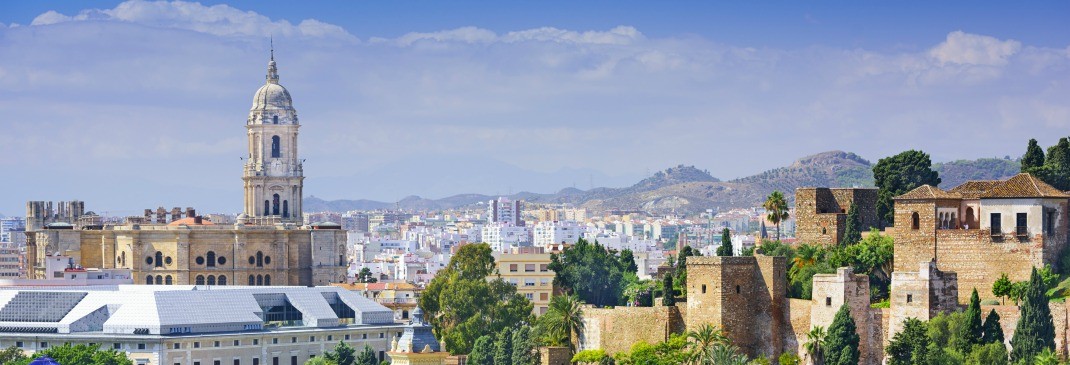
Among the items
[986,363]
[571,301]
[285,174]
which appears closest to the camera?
[986,363]

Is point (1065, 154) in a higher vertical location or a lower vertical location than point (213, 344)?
higher

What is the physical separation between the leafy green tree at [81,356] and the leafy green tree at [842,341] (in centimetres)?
2968

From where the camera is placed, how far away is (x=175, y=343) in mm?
87375

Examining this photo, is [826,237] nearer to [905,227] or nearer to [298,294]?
[905,227]

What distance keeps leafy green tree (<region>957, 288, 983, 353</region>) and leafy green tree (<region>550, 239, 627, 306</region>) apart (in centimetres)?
2764

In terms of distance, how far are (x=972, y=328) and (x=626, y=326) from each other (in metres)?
12.6

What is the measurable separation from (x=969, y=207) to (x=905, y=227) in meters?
2.30

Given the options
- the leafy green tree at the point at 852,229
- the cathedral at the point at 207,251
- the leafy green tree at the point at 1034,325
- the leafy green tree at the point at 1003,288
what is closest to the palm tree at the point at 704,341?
the leafy green tree at the point at 1003,288

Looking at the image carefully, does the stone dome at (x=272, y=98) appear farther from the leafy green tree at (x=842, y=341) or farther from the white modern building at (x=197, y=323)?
the leafy green tree at (x=842, y=341)

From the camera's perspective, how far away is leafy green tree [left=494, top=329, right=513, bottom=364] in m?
77.9

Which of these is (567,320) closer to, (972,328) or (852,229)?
(852,229)

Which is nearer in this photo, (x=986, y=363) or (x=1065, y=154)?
(x=986, y=363)

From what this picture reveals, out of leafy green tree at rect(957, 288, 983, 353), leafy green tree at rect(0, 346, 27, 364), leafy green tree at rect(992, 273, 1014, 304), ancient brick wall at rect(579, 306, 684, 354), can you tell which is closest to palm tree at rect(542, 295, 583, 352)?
ancient brick wall at rect(579, 306, 684, 354)

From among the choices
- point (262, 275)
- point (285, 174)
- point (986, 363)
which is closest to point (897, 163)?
point (986, 363)
